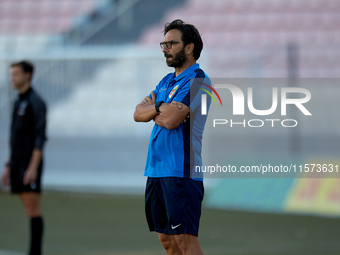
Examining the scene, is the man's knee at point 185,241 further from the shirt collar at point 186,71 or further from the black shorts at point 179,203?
the shirt collar at point 186,71

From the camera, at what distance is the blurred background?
615cm

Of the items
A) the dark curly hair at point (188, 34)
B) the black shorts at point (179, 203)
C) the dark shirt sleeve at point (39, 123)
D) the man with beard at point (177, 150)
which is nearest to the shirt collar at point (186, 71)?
the man with beard at point (177, 150)

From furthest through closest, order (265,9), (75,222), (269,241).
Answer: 1. (265,9)
2. (75,222)
3. (269,241)

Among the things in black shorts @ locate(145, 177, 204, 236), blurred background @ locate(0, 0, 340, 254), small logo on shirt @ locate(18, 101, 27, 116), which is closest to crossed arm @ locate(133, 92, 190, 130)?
black shorts @ locate(145, 177, 204, 236)

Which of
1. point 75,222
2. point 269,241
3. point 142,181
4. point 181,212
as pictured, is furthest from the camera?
point 142,181

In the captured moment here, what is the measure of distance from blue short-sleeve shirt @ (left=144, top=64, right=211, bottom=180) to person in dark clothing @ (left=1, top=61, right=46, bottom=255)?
1803 millimetres

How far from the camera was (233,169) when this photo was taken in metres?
8.95

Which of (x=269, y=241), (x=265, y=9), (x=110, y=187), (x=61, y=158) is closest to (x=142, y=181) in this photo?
(x=110, y=187)

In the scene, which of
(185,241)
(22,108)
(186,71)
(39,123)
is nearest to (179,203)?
(185,241)

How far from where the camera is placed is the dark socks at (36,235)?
16.1 feet

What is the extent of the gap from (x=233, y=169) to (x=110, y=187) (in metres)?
2.37

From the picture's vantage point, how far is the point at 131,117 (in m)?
9.70

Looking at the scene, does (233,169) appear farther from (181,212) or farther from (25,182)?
(181,212)

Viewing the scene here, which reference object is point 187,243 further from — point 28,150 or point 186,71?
point 28,150
